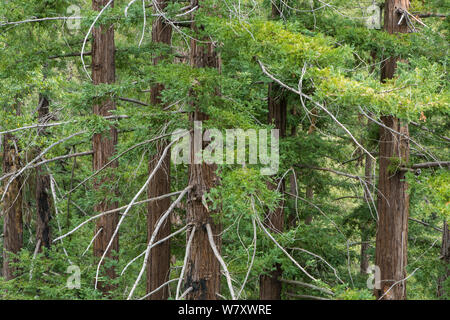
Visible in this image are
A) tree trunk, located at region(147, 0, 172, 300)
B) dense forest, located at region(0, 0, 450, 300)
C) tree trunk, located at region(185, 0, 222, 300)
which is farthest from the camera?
tree trunk, located at region(147, 0, 172, 300)

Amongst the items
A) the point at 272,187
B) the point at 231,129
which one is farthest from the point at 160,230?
the point at 231,129

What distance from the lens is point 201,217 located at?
21.9ft

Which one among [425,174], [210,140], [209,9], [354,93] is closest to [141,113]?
[210,140]

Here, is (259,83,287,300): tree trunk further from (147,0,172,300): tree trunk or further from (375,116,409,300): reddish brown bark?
(147,0,172,300): tree trunk

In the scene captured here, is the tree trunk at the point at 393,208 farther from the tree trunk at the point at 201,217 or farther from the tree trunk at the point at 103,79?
the tree trunk at the point at 103,79

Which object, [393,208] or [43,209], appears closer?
[393,208]

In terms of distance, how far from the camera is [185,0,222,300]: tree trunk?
662cm

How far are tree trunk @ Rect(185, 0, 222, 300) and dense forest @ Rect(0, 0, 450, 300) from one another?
2 cm

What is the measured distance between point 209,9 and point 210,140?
154cm

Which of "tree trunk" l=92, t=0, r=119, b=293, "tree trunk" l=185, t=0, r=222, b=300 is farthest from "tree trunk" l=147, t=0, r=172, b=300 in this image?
"tree trunk" l=185, t=0, r=222, b=300

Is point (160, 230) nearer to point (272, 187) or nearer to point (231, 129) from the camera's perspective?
point (272, 187)

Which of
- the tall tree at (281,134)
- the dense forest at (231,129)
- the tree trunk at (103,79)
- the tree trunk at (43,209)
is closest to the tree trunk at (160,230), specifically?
the dense forest at (231,129)

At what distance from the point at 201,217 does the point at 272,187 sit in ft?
11.9

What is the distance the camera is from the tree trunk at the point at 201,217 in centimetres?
662
